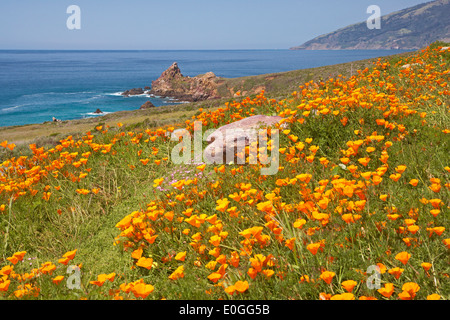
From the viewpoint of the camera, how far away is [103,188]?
5387 millimetres

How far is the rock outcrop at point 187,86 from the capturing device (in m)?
89.7

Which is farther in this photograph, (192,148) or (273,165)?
(192,148)

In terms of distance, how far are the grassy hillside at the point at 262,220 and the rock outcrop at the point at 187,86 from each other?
81466mm

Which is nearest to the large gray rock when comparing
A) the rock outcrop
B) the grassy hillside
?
the grassy hillside

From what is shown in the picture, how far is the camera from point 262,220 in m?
3.21

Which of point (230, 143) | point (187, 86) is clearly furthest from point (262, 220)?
point (187, 86)

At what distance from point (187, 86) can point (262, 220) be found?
99116 mm

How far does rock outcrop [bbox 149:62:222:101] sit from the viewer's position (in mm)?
89706

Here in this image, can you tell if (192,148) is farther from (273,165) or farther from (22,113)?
(22,113)

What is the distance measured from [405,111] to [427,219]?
2.83 m

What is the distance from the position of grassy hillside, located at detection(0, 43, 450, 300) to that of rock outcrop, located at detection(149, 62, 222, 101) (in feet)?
267

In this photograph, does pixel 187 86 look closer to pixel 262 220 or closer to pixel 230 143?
pixel 230 143

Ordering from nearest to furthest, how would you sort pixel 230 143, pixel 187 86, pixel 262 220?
1. pixel 262 220
2. pixel 230 143
3. pixel 187 86
